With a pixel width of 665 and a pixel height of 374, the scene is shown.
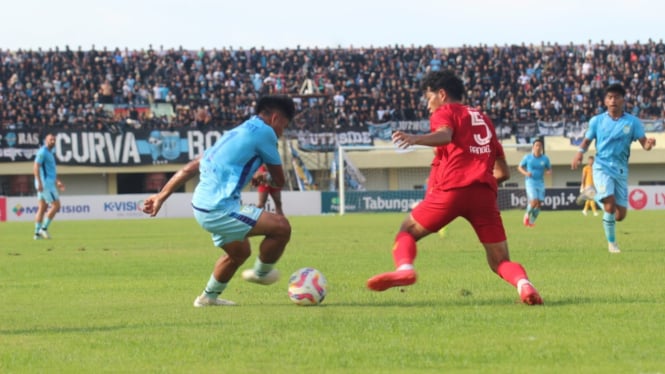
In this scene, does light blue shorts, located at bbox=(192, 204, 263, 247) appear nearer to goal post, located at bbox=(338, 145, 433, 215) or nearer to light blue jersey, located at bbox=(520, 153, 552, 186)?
light blue jersey, located at bbox=(520, 153, 552, 186)

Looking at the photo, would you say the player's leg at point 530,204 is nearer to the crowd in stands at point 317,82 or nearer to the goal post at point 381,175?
the goal post at point 381,175

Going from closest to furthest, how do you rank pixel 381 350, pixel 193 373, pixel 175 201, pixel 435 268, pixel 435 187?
1. pixel 193 373
2. pixel 381 350
3. pixel 435 187
4. pixel 435 268
5. pixel 175 201

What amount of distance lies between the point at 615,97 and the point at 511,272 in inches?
278

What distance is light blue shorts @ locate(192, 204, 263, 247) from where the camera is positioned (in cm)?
898

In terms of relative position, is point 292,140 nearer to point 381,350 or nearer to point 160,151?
point 160,151

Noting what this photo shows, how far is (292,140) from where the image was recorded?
52625 millimetres

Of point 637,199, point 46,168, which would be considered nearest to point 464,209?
point 46,168

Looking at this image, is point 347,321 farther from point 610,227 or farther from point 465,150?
point 610,227

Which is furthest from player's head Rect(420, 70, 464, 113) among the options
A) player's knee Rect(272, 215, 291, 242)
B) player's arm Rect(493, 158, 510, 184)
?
player's knee Rect(272, 215, 291, 242)

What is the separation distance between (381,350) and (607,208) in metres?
10.2

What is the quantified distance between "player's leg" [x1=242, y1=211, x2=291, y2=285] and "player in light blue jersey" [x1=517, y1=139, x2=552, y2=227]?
58.7 feet

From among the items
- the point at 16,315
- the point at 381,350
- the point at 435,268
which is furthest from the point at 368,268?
the point at 381,350

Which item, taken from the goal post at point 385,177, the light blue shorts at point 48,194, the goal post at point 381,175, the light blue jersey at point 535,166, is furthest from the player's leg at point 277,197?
the goal post at point 381,175

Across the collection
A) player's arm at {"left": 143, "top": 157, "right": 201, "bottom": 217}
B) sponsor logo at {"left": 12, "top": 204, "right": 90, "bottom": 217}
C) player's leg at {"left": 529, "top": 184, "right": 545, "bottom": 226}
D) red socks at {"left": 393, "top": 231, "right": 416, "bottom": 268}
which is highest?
player's arm at {"left": 143, "top": 157, "right": 201, "bottom": 217}
